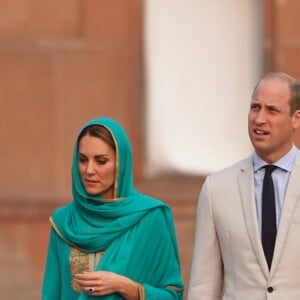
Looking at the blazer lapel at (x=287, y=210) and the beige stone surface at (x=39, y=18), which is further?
the beige stone surface at (x=39, y=18)

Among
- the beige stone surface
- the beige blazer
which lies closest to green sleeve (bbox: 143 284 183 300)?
the beige blazer

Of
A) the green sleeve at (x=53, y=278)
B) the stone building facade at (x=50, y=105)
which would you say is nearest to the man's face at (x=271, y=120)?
the green sleeve at (x=53, y=278)

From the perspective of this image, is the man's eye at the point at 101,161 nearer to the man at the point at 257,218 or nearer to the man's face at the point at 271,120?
the man at the point at 257,218

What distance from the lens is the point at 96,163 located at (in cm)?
673

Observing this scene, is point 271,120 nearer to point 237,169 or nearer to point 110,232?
point 237,169

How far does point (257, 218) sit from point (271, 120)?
40 cm

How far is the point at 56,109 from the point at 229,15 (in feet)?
5.26

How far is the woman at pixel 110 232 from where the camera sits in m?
6.72

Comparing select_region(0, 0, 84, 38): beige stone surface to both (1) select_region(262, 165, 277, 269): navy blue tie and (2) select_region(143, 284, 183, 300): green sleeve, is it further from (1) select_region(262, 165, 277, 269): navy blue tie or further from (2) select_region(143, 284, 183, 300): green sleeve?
(1) select_region(262, 165, 277, 269): navy blue tie

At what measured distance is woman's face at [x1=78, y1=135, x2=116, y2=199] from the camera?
6.72m

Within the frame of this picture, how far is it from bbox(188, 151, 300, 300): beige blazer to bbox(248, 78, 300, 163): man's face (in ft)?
0.40

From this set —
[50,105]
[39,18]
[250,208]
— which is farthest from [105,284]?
[39,18]

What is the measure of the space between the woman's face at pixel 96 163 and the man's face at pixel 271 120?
66 centimetres

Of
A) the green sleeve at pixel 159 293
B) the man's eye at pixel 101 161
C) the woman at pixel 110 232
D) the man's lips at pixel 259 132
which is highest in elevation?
the man's lips at pixel 259 132
